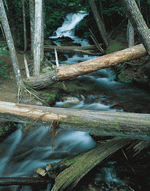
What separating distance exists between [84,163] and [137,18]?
4.01 m

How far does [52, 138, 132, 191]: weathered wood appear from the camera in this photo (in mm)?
2752

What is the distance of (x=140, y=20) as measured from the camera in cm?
421

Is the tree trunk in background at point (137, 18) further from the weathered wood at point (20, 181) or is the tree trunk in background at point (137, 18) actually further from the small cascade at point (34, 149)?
the weathered wood at point (20, 181)

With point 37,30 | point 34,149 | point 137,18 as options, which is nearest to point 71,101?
point 34,149

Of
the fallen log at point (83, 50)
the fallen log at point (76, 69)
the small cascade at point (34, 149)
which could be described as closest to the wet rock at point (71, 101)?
the fallen log at point (76, 69)

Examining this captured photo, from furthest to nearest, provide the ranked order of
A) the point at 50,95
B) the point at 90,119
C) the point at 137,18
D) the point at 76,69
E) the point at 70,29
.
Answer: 1. the point at 70,29
2. the point at 50,95
3. the point at 76,69
4. the point at 137,18
5. the point at 90,119

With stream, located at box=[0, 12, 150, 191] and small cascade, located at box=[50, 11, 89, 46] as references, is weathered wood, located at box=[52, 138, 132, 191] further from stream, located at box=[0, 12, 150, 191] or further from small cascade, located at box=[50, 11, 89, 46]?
small cascade, located at box=[50, 11, 89, 46]

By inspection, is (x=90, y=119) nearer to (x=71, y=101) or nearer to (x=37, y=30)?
(x=71, y=101)

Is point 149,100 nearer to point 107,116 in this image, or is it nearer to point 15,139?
point 107,116

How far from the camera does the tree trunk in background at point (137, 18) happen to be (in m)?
4.14

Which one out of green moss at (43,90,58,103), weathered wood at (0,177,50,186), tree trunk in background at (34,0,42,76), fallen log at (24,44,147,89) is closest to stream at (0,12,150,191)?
weathered wood at (0,177,50,186)

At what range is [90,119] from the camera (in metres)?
2.48

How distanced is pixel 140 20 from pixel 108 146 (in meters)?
3.52

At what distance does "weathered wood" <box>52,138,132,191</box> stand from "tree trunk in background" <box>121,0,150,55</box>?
9.87ft
